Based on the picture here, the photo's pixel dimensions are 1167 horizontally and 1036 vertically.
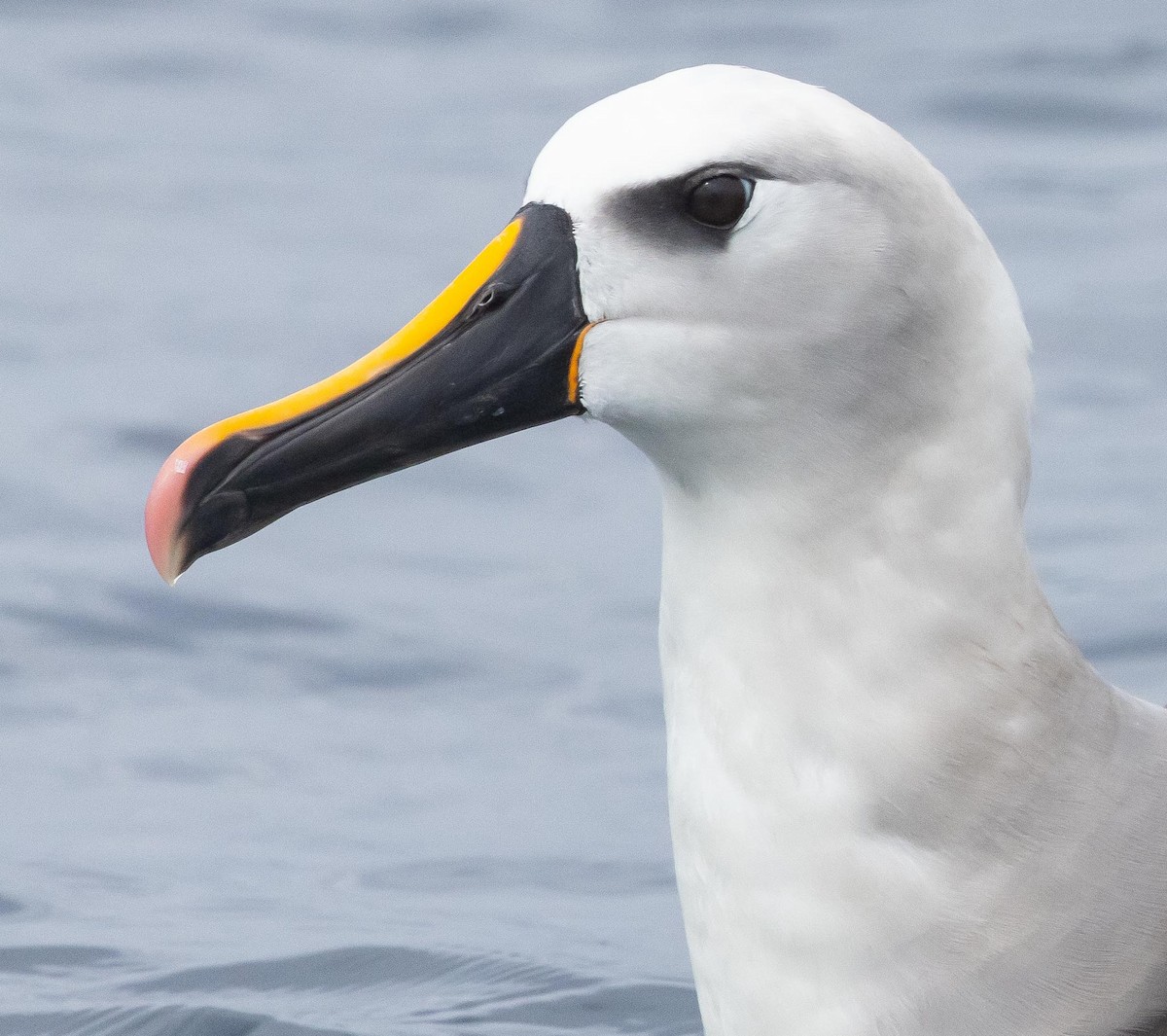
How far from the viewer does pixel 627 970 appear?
5809 millimetres

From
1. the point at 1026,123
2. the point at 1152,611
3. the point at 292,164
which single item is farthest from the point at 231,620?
the point at 1026,123

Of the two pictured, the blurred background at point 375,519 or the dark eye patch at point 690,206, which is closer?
the dark eye patch at point 690,206

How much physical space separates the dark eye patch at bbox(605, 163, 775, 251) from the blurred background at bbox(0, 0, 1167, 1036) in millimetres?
2663

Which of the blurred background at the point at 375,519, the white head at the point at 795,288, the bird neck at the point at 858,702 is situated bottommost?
the blurred background at the point at 375,519

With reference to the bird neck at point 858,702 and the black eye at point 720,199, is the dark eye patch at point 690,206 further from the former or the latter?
the bird neck at point 858,702

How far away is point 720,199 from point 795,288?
149 millimetres

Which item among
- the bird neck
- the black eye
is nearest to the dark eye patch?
the black eye

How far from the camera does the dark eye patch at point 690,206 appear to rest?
3.22 metres

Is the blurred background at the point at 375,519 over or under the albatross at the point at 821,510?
under

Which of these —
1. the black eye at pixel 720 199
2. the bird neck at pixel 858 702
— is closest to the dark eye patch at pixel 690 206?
the black eye at pixel 720 199

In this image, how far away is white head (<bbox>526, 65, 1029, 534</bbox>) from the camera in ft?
10.6

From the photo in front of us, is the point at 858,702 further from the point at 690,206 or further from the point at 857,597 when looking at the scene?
the point at 690,206

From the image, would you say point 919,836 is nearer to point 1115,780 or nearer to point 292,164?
point 1115,780

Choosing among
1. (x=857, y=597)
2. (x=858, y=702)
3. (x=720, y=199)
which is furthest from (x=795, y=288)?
(x=858, y=702)
